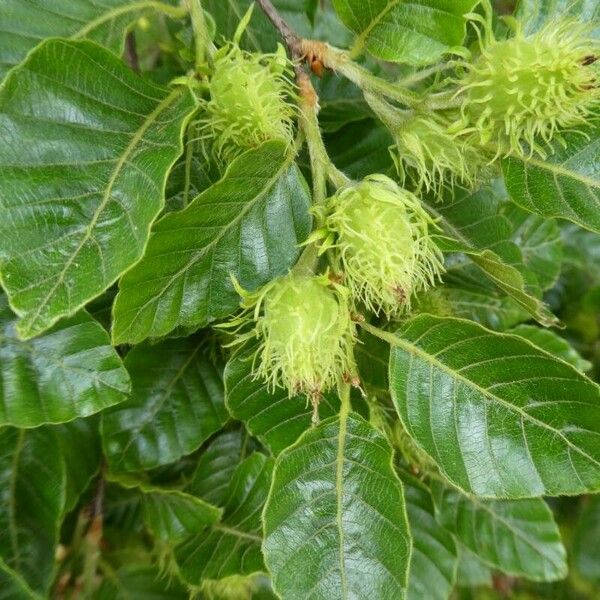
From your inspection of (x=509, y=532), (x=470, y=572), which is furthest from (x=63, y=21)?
(x=470, y=572)

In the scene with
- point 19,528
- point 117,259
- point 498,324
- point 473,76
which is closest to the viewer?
point 117,259

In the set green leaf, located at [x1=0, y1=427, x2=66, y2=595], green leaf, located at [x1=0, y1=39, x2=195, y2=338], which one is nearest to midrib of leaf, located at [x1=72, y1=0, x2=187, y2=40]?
green leaf, located at [x1=0, y1=39, x2=195, y2=338]

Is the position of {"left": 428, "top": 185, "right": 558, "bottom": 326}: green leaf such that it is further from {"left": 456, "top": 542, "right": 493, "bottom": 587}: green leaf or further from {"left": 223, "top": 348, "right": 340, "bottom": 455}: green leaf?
{"left": 456, "top": 542, "right": 493, "bottom": 587}: green leaf

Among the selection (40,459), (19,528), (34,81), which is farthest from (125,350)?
(34,81)

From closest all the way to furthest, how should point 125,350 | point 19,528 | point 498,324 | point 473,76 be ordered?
point 473,76
point 19,528
point 125,350
point 498,324

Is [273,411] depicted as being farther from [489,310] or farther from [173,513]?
[489,310]

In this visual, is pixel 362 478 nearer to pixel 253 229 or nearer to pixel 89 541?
pixel 253 229
